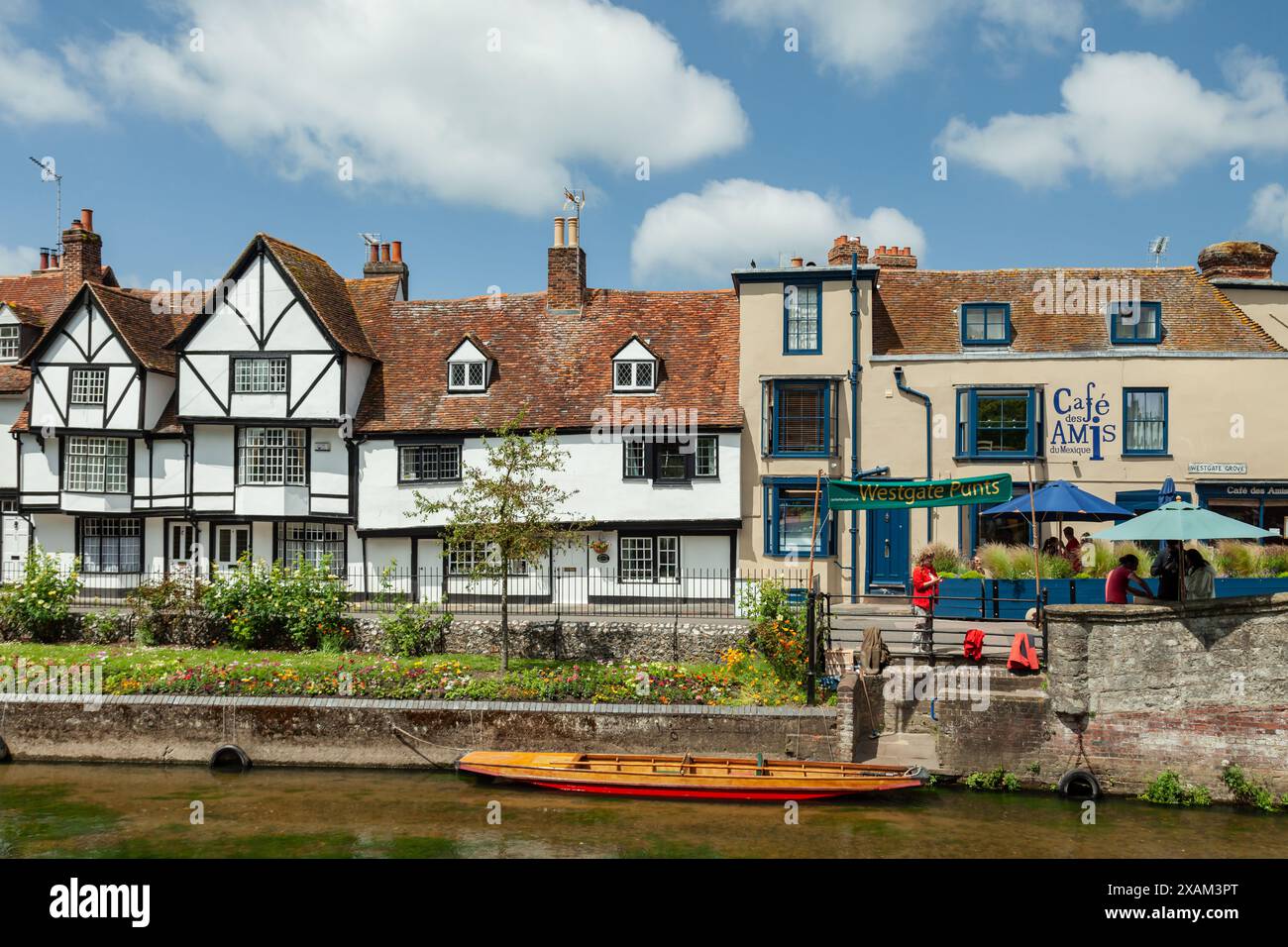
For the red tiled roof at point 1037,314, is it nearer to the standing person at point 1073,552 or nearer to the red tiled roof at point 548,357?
the red tiled roof at point 548,357

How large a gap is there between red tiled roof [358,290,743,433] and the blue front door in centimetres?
477

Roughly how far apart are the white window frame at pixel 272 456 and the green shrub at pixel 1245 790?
22.9 m

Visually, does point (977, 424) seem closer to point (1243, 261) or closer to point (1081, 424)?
point (1081, 424)

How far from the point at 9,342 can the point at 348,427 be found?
41.7 feet

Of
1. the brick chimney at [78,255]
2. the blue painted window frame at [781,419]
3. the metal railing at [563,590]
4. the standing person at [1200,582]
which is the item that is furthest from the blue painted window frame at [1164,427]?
the brick chimney at [78,255]

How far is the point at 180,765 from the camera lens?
19547 mm

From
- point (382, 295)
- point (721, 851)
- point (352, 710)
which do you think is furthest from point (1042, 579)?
point (382, 295)

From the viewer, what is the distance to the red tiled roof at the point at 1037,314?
89.5 ft

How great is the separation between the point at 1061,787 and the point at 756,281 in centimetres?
1541

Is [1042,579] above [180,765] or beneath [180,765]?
above

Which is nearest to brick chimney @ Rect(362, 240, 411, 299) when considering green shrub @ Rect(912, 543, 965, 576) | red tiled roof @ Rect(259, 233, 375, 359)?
red tiled roof @ Rect(259, 233, 375, 359)

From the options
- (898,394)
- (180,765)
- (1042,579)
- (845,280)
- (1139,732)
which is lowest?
(180,765)

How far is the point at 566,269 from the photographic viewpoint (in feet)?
99.8

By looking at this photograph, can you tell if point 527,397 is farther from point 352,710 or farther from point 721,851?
point 721,851
